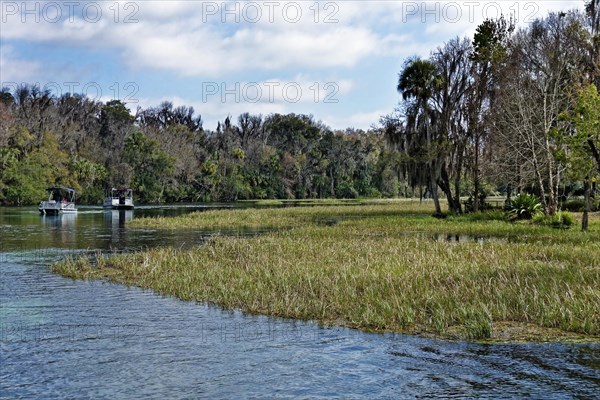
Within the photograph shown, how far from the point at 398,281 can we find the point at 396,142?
110 feet

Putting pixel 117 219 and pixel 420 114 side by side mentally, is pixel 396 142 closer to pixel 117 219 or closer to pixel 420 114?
pixel 420 114

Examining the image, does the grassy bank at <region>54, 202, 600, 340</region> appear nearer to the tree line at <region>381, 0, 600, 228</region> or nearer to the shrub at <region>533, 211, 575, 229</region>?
the shrub at <region>533, 211, 575, 229</region>

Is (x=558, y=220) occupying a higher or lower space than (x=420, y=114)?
lower

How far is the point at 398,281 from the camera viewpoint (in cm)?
1628

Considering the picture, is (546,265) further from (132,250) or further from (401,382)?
(132,250)

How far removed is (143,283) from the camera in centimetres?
1875

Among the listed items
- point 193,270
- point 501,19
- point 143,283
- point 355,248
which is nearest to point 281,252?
point 355,248

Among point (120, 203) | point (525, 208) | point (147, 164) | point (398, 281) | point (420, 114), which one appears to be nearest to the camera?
point (398, 281)

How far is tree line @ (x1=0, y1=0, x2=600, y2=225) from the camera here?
127 feet

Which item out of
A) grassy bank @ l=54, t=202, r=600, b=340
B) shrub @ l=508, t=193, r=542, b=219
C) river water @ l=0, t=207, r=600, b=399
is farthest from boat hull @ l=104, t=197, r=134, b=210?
river water @ l=0, t=207, r=600, b=399

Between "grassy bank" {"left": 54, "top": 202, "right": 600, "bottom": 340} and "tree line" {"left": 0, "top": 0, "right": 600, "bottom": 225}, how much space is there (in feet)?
33.9

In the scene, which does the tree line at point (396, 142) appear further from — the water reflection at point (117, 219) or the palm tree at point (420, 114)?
the water reflection at point (117, 219)

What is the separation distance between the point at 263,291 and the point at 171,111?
130134 mm

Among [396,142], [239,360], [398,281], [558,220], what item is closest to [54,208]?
[396,142]
